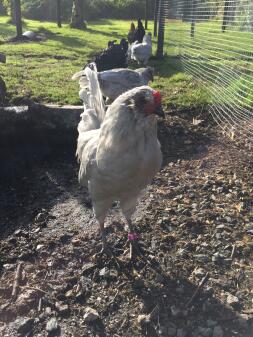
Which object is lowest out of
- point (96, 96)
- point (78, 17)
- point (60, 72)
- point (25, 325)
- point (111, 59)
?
point (25, 325)

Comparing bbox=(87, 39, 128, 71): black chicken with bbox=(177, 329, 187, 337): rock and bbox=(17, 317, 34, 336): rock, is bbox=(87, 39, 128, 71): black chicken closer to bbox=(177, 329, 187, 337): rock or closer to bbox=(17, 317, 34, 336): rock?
bbox=(17, 317, 34, 336): rock

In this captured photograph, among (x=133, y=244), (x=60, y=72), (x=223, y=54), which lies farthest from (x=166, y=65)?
(x=133, y=244)

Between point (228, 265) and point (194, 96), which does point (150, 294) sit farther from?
point (194, 96)

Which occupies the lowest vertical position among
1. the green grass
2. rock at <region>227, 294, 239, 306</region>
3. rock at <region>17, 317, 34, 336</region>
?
rock at <region>17, 317, 34, 336</region>

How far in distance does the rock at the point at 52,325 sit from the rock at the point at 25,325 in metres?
0.14

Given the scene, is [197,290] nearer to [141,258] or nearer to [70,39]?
[141,258]

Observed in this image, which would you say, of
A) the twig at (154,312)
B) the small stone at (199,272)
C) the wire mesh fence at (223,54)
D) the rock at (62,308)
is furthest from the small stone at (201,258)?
the wire mesh fence at (223,54)

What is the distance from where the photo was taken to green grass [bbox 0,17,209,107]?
8188 millimetres

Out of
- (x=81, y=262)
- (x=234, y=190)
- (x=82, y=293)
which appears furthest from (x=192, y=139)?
(x=82, y=293)

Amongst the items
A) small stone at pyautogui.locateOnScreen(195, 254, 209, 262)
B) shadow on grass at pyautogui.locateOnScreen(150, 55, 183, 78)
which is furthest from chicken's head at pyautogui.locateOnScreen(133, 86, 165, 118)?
shadow on grass at pyautogui.locateOnScreen(150, 55, 183, 78)

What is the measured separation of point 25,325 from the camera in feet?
10.3

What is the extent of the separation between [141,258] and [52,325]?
3.67 feet

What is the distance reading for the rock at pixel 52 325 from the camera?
3.10 metres

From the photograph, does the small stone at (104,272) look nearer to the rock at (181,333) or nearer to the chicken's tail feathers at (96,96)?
the rock at (181,333)
